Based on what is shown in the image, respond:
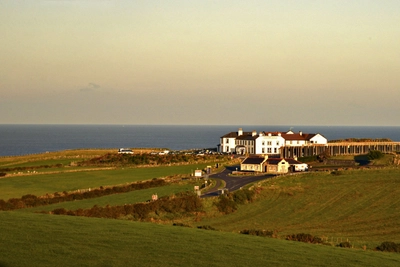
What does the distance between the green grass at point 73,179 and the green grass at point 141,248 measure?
31.8 meters

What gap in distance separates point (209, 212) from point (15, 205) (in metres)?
18.7

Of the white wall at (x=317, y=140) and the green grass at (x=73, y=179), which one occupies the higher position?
the white wall at (x=317, y=140)

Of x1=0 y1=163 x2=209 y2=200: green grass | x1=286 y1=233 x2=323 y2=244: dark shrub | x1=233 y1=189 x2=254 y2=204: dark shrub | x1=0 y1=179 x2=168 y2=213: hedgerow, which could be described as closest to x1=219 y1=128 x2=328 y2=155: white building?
x1=0 y1=163 x2=209 y2=200: green grass

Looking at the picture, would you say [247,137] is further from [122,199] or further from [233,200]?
[122,199]

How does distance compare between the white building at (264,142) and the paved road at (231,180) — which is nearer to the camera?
the paved road at (231,180)

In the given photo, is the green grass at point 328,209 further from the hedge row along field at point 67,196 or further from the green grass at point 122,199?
the hedge row along field at point 67,196

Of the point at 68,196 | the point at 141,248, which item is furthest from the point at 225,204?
the point at 141,248

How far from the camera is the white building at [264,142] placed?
125562 millimetres

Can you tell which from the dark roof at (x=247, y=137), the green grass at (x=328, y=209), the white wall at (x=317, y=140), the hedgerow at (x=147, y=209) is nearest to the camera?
the green grass at (x=328, y=209)

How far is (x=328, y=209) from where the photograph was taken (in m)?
60.3

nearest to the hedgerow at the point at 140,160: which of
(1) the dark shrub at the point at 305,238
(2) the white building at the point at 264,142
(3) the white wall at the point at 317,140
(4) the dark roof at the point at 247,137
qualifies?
(2) the white building at the point at 264,142

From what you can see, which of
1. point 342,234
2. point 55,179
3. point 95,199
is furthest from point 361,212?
point 55,179

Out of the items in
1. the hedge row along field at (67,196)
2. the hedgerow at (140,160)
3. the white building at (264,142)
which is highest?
the white building at (264,142)

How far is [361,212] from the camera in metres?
58.5
